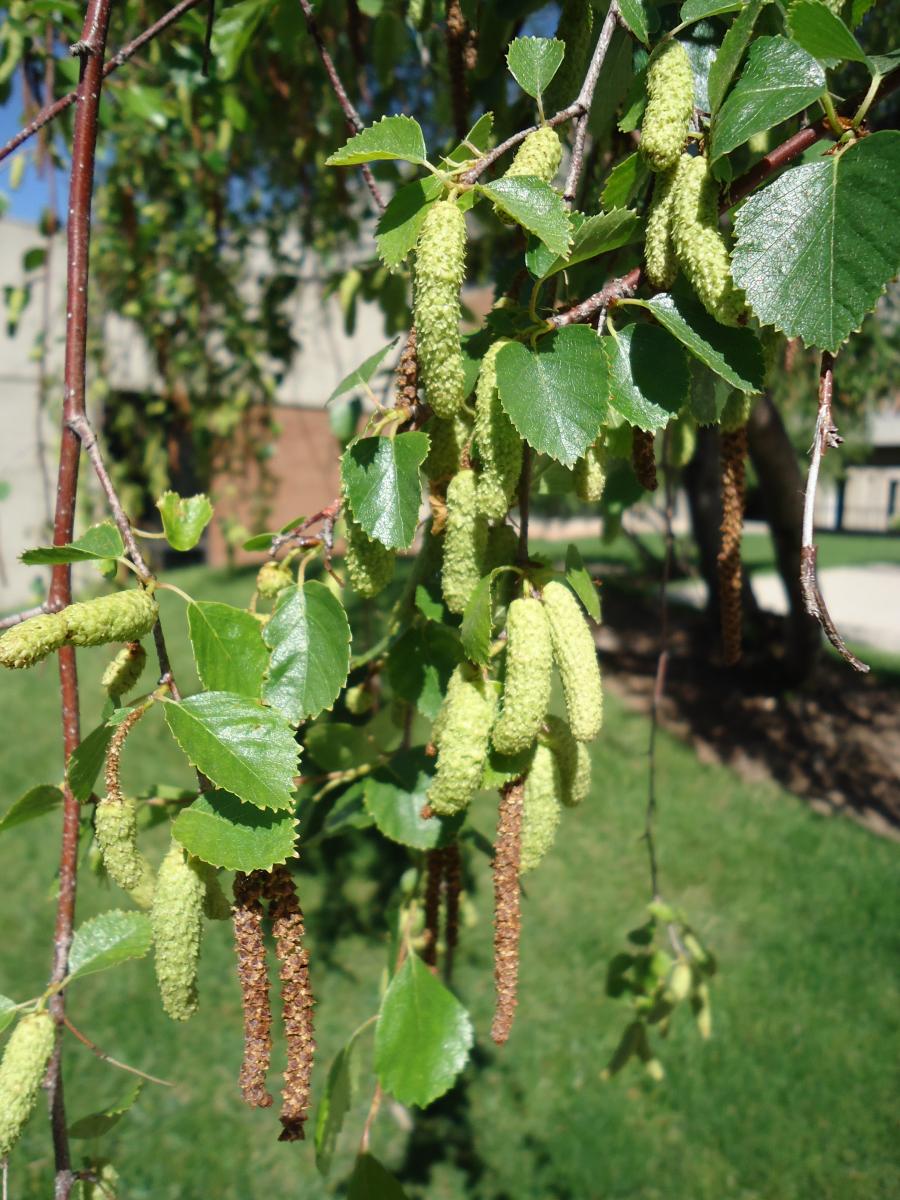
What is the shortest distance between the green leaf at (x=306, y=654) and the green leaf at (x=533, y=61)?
20.8 inches

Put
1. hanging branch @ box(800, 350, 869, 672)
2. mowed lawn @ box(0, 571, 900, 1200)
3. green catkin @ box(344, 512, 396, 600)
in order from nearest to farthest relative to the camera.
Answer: hanging branch @ box(800, 350, 869, 672), green catkin @ box(344, 512, 396, 600), mowed lawn @ box(0, 571, 900, 1200)

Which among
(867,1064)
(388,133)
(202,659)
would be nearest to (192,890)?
(202,659)

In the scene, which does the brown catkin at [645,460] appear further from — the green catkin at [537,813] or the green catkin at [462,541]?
the green catkin at [537,813]

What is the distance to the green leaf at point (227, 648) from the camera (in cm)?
80

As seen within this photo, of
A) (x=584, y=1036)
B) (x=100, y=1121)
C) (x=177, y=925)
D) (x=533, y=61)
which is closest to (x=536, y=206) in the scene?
(x=533, y=61)

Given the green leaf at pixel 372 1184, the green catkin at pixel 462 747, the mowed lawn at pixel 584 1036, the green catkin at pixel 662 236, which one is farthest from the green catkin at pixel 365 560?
the mowed lawn at pixel 584 1036

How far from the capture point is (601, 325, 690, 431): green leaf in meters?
0.80

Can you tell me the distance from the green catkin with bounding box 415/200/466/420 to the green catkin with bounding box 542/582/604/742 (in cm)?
26

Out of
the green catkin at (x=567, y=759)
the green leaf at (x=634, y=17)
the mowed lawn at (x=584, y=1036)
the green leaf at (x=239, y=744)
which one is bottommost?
the mowed lawn at (x=584, y=1036)

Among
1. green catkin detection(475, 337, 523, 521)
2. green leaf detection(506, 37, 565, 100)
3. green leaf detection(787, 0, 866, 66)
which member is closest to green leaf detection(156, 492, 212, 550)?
green catkin detection(475, 337, 523, 521)

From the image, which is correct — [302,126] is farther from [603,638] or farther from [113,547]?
[603,638]

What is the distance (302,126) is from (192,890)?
269 cm

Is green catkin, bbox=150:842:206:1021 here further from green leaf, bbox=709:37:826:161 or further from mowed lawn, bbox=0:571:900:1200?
mowed lawn, bbox=0:571:900:1200

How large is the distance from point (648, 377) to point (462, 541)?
0.78 ft
